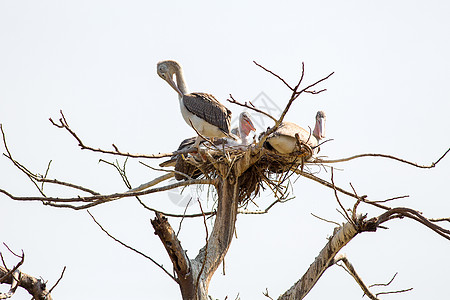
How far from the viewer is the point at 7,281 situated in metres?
5.98

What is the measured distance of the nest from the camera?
7609 mm

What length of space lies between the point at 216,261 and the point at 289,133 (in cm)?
155

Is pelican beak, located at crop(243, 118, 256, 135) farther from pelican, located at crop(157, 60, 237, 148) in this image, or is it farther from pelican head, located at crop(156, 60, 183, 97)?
pelican head, located at crop(156, 60, 183, 97)

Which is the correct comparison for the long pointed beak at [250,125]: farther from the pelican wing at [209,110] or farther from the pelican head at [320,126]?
the pelican head at [320,126]

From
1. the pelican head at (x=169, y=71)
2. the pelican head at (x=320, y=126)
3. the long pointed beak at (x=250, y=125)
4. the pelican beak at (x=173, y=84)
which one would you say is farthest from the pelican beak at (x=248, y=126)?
the pelican head at (x=169, y=71)

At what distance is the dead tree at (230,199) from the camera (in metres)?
5.87

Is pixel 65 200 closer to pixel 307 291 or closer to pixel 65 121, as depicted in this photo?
pixel 65 121

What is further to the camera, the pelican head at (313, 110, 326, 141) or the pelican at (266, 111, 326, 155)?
the pelican head at (313, 110, 326, 141)

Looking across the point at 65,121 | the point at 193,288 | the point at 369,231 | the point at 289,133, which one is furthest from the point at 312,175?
the point at 65,121

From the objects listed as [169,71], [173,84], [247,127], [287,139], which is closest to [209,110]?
[247,127]

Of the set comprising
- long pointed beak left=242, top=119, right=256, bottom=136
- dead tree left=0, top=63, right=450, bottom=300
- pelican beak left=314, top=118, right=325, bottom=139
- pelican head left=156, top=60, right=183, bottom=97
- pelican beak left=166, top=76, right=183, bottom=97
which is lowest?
dead tree left=0, top=63, right=450, bottom=300

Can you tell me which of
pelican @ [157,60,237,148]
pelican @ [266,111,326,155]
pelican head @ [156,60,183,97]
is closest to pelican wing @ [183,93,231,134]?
pelican @ [157,60,237,148]

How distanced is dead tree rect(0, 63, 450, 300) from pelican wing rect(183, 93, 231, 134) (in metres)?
0.88

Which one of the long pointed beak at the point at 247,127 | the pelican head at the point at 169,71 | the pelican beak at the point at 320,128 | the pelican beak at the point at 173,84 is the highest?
the pelican head at the point at 169,71
